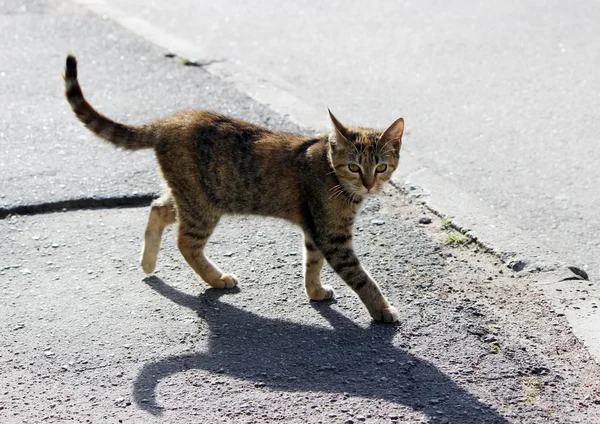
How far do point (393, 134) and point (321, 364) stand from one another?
1319 mm

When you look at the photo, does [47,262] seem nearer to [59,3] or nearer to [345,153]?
[345,153]

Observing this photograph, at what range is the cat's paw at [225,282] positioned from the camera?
4.77 m

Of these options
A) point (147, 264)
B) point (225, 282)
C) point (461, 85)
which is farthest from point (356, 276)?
point (461, 85)

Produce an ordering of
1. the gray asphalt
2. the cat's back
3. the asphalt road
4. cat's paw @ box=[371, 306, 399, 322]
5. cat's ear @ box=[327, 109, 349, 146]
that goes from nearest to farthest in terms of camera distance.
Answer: cat's paw @ box=[371, 306, 399, 322], cat's ear @ box=[327, 109, 349, 146], the cat's back, the gray asphalt, the asphalt road

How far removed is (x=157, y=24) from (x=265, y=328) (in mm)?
6067

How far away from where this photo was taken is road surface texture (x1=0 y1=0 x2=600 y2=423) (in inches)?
148

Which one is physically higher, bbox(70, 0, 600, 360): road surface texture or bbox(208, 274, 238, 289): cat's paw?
bbox(70, 0, 600, 360): road surface texture

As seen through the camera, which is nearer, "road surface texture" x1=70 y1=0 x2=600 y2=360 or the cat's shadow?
the cat's shadow

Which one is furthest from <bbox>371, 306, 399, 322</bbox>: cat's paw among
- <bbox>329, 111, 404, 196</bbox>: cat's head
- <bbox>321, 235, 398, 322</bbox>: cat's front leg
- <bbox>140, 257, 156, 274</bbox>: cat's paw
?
<bbox>140, 257, 156, 274</bbox>: cat's paw

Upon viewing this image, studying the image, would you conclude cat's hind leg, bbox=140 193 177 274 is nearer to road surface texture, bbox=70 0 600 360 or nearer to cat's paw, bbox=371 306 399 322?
cat's paw, bbox=371 306 399 322

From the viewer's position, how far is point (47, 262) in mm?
5016

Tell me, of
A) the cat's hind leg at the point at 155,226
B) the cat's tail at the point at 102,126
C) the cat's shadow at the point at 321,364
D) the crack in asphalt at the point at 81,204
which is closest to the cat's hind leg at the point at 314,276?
the cat's shadow at the point at 321,364

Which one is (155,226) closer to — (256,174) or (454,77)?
(256,174)

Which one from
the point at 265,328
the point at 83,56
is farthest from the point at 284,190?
the point at 83,56
